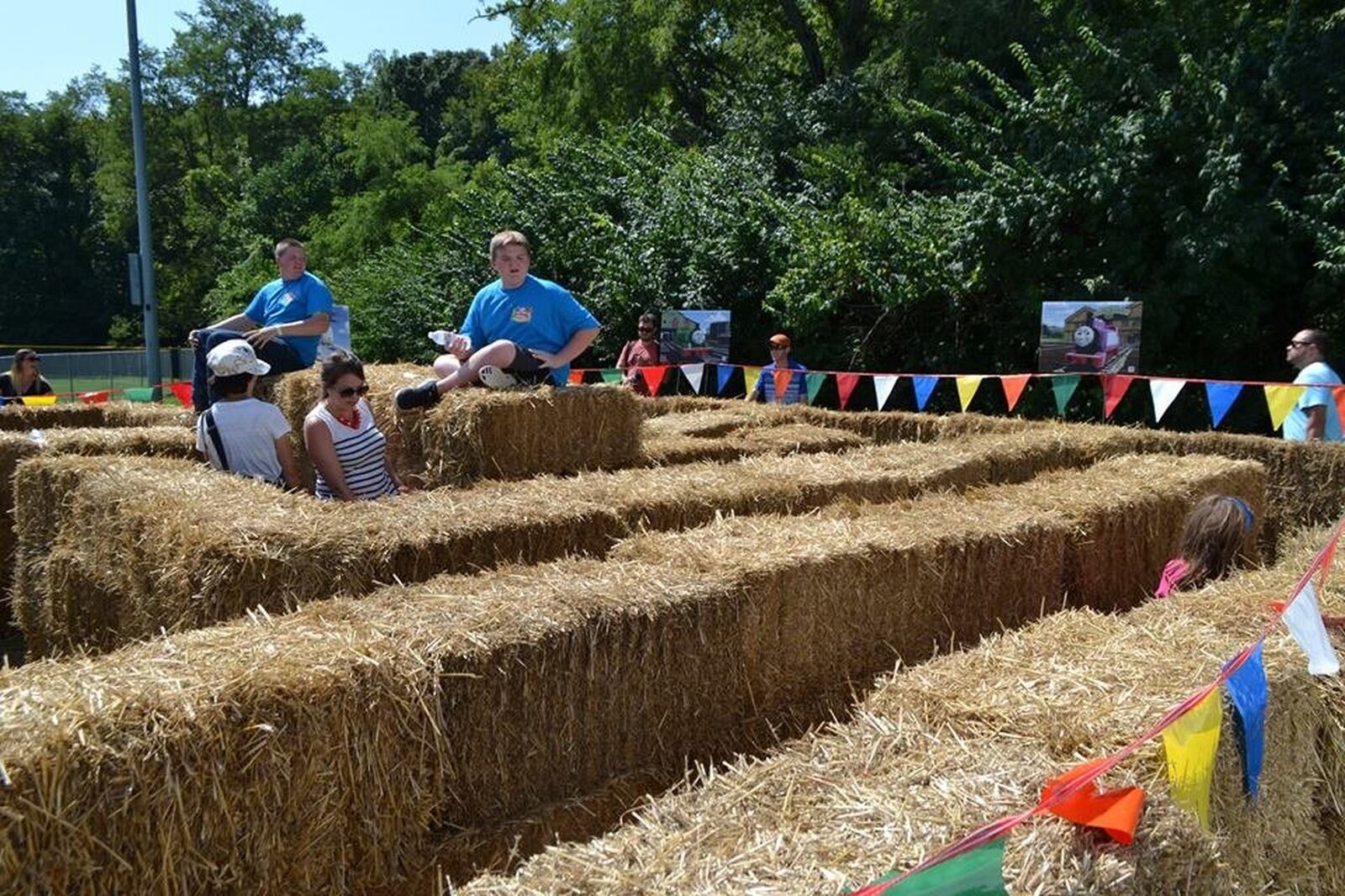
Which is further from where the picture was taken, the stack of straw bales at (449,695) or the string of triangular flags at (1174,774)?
the stack of straw bales at (449,695)

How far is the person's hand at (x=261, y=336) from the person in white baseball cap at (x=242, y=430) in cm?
185

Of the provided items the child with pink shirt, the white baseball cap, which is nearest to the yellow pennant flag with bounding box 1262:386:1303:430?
the child with pink shirt

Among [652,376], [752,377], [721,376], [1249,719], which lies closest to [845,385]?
[752,377]

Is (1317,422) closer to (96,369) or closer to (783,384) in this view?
(783,384)

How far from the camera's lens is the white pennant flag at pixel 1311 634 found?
2.96 meters

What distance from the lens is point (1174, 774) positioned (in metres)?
2.36

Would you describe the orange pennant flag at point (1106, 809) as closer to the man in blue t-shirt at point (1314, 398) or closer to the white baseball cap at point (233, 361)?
the white baseball cap at point (233, 361)

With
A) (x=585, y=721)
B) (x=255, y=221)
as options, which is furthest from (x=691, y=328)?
(x=255, y=221)

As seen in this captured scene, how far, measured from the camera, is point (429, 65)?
5497 centimetres

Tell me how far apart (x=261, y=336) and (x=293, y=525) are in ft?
12.2

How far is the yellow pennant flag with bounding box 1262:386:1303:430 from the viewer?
814cm

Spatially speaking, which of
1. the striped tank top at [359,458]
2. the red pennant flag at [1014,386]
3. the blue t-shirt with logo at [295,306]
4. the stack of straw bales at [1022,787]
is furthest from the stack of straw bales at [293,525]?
the red pennant flag at [1014,386]

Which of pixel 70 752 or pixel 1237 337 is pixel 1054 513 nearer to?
pixel 70 752

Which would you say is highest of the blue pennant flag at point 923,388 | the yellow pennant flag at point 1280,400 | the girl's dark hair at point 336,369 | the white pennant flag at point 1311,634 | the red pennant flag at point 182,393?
the girl's dark hair at point 336,369
